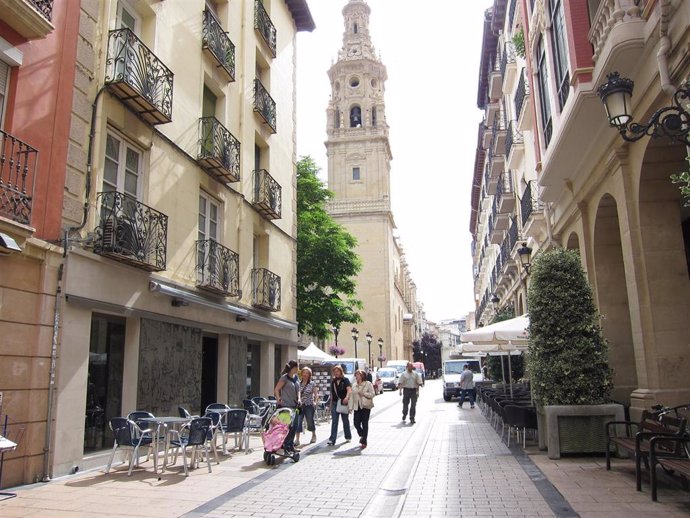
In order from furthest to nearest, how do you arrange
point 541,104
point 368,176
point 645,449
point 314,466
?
point 368,176
point 541,104
point 314,466
point 645,449

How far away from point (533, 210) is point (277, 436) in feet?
39.9

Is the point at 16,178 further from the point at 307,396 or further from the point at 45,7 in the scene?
the point at 307,396

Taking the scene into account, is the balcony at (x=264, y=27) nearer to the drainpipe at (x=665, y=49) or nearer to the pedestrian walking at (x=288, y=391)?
the pedestrian walking at (x=288, y=391)

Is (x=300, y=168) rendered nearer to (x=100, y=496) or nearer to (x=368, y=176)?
(x=100, y=496)

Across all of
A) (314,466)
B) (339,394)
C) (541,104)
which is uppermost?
(541,104)

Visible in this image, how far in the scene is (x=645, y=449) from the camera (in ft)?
23.1

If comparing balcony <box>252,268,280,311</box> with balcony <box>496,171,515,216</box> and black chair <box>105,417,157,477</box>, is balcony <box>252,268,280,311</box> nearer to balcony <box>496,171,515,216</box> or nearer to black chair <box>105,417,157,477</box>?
black chair <box>105,417,157,477</box>

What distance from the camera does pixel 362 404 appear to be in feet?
40.1

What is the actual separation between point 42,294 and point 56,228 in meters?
1.03

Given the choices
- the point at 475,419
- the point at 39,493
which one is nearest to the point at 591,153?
the point at 475,419

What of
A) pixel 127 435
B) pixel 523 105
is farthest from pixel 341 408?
pixel 523 105

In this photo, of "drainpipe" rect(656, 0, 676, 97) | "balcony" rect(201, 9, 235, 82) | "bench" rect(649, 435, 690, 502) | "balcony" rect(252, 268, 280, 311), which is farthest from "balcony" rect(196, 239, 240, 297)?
"drainpipe" rect(656, 0, 676, 97)

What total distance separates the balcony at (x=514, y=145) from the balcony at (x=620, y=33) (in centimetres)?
1365

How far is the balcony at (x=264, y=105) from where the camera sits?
677 inches
